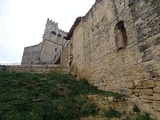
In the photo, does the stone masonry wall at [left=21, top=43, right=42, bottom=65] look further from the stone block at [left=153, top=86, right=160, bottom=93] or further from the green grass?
the stone block at [left=153, top=86, right=160, bottom=93]

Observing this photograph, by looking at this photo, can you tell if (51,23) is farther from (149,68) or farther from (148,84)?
(148,84)

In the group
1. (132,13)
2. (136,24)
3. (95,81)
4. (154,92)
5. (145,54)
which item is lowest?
(154,92)

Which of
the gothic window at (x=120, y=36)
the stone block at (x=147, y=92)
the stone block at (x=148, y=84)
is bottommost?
the stone block at (x=147, y=92)

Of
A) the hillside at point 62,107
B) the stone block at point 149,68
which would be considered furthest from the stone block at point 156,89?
the hillside at point 62,107

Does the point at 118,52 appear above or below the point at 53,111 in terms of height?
above

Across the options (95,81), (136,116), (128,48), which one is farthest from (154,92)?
(95,81)

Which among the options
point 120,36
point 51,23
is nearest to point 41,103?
A: point 120,36

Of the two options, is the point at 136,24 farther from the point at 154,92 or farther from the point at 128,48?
the point at 154,92

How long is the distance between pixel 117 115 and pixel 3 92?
432 cm

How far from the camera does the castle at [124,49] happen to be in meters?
3.54

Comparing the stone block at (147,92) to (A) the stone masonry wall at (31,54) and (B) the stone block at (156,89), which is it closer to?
(B) the stone block at (156,89)

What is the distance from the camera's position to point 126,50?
465 centimetres

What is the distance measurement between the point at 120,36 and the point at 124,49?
73 centimetres

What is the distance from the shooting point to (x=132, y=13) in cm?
448
